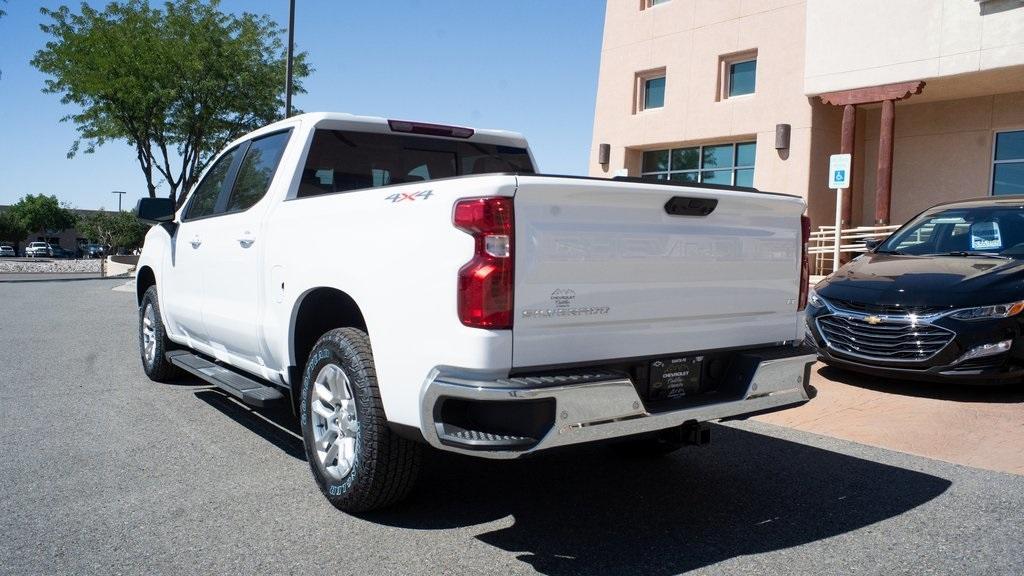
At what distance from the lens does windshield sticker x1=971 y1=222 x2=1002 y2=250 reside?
7.48 metres

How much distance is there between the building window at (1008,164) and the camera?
16.1m

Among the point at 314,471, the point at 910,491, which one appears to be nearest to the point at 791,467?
the point at 910,491

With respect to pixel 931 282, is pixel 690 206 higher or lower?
higher

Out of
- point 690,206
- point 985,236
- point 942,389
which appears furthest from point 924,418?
point 690,206

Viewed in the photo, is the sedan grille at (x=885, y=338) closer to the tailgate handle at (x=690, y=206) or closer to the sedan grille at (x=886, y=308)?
the sedan grille at (x=886, y=308)

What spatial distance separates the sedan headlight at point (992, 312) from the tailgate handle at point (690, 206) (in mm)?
3855

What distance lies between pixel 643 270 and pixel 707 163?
1749cm

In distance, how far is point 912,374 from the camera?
6617mm

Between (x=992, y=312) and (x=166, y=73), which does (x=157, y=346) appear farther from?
(x=166, y=73)

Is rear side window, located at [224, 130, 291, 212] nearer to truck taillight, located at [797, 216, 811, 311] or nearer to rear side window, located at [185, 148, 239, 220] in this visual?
rear side window, located at [185, 148, 239, 220]

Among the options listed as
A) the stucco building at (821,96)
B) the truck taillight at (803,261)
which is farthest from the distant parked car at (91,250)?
the truck taillight at (803,261)

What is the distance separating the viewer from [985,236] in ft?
25.0

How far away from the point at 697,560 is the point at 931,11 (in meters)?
15.1

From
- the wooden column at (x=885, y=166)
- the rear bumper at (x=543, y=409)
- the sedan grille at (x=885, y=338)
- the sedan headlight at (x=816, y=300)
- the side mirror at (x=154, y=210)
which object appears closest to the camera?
the rear bumper at (x=543, y=409)
